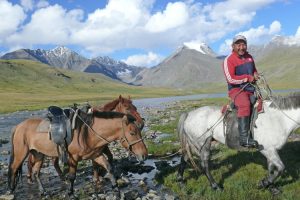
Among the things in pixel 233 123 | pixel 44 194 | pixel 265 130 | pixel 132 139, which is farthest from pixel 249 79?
A: pixel 44 194

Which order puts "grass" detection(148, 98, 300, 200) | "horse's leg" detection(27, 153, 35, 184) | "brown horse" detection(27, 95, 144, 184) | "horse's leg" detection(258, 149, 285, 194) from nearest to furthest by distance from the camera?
"horse's leg" detection(258, 149, 285, 194) < "grass" detection(148, 98, 300, 200) < "brown horse" detection(27, 95, 144, 184) < "horse's leg" detection(27, 153, 35, 184)

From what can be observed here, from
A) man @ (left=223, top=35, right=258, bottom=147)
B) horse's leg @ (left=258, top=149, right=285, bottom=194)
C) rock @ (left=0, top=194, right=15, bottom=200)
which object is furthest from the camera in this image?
rock @ (left=0, top=194, right=15, bottom=200)

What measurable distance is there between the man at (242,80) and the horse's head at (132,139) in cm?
299

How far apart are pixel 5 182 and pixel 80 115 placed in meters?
5.04

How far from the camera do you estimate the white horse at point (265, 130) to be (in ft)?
34.2

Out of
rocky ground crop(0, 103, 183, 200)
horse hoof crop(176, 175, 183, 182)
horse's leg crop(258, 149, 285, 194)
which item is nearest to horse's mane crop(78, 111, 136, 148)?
rocky ground crop(0, 103, 183, 200)

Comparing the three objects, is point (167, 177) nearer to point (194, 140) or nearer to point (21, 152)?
point (194, 140)

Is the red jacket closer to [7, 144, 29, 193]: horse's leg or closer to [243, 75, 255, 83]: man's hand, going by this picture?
[243, 75, 255, 83]: man's hand

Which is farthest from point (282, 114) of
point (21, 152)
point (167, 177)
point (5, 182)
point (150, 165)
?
point (5, 182)

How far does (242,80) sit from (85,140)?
17.1 ft

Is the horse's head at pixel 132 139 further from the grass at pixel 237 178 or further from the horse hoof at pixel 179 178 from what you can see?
the horse hoof at pixel 179 178

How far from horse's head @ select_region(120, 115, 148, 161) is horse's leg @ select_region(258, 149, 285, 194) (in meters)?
3.56

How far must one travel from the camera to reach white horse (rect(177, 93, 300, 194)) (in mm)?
10422

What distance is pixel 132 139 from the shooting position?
1082 cm
